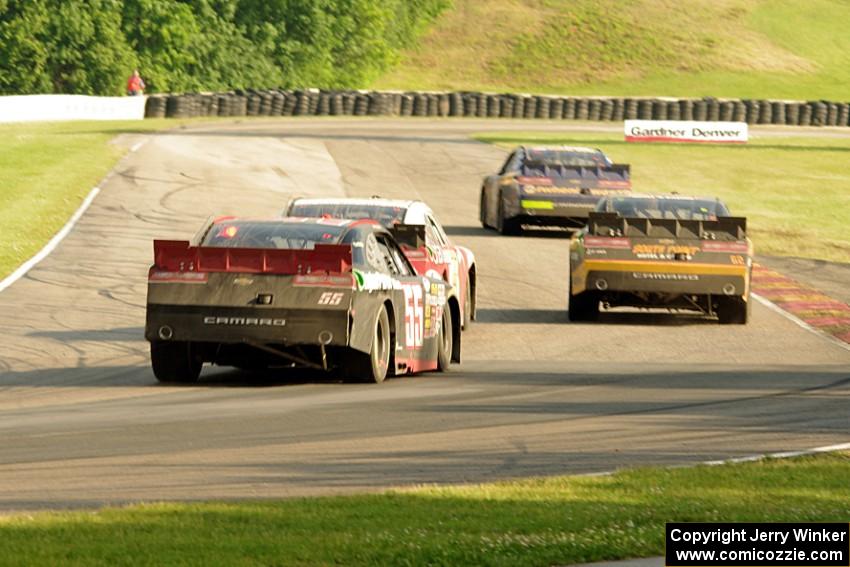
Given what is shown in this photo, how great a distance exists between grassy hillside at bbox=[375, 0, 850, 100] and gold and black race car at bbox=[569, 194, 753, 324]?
9412cm

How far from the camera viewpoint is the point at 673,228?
827 inches

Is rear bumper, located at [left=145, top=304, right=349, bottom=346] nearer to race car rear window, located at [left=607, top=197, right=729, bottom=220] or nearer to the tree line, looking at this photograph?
race car rear window, located at [left=607, top=197, right=729, bottom=220]

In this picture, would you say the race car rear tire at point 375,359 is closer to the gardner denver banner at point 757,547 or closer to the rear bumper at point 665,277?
→ the rear bumper at point 665,277

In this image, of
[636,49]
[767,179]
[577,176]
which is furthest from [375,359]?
[636,49]

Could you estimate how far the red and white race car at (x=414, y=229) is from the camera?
18328mm

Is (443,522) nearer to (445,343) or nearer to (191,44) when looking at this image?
(445,343)

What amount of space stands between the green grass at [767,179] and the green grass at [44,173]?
12.3 m

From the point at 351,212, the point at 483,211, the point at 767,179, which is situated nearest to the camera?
the point at 351,212

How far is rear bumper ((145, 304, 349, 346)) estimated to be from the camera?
47.2ft

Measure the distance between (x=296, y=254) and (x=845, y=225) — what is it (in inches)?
974

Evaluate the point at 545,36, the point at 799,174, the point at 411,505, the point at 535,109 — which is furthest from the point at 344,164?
the point at 545,36

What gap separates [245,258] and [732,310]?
27.4 feet

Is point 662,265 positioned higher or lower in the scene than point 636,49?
higher

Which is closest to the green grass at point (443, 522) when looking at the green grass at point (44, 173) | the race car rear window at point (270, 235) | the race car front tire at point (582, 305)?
the race car rear window at point (270, 235)
